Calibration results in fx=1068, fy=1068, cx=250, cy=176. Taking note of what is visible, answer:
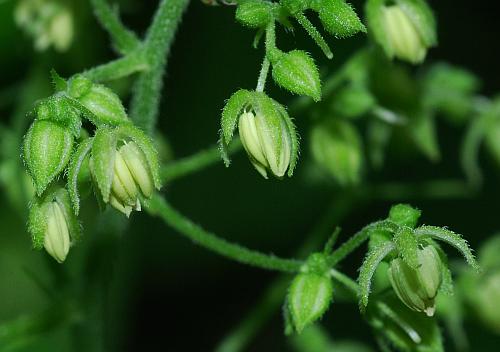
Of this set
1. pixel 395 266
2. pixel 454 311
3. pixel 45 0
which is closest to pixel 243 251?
pixel 395 266

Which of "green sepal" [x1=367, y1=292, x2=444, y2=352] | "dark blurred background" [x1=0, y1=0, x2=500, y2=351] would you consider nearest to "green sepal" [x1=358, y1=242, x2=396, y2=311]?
"green sepal" [x1=367, y1=292, x2=444, y2=352]

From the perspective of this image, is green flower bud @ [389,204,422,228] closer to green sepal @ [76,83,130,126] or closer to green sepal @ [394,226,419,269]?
green sepal @ [394,226,419,269]

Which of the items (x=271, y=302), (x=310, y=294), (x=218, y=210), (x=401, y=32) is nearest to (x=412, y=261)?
(x=310, y=294)

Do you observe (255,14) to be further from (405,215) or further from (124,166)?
(405,215)

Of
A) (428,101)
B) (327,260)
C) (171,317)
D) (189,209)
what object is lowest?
(171,317)

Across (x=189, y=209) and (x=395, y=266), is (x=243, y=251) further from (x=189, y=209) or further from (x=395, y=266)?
(x=189, y=209)

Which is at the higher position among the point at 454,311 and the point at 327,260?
the point at 327,260
